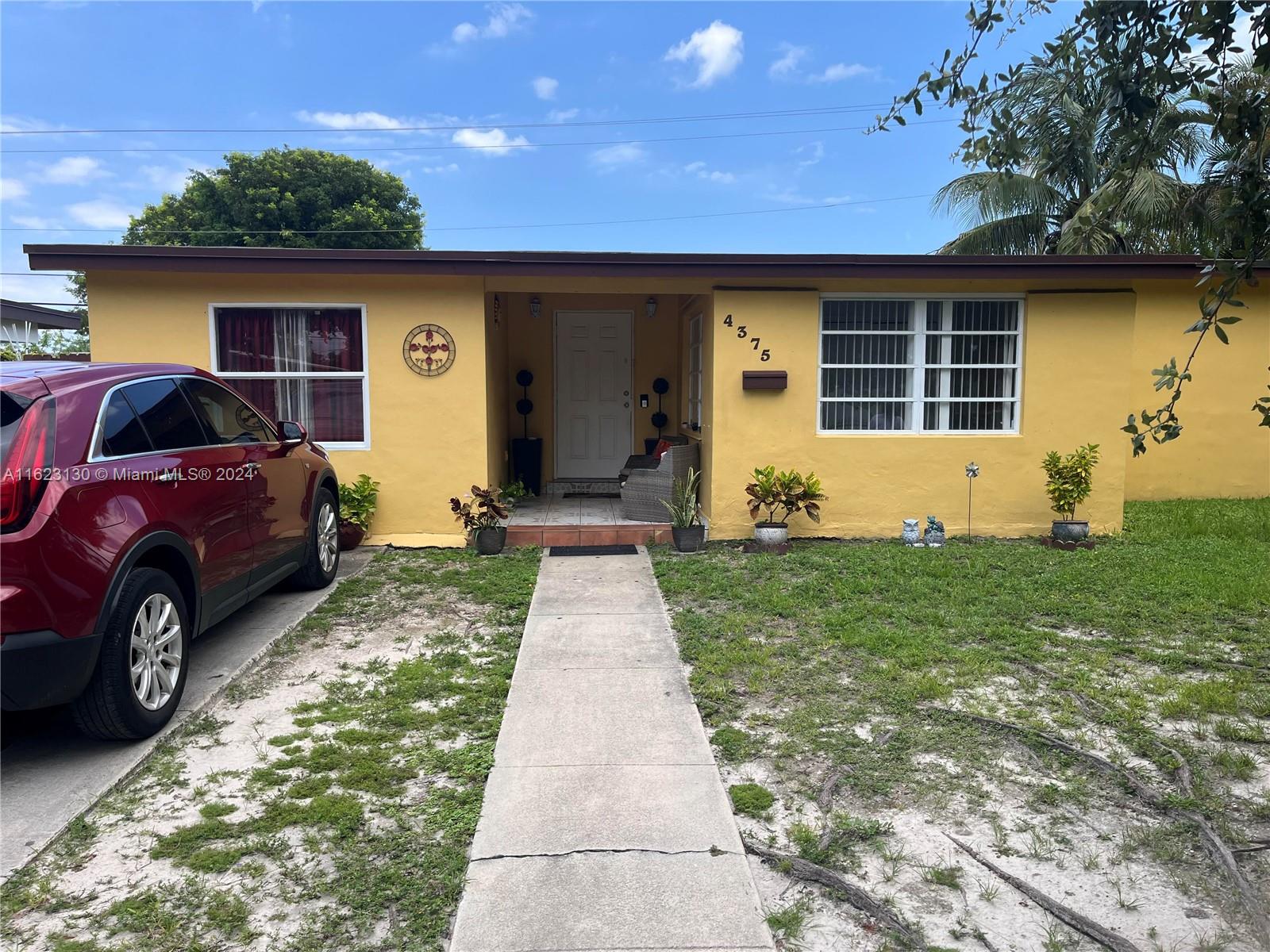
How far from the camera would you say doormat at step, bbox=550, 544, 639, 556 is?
24.9ft

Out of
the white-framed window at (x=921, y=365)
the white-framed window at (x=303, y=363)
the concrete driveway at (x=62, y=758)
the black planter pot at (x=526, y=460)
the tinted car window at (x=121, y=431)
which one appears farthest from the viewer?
the black planter pot at (x=526, y=460)

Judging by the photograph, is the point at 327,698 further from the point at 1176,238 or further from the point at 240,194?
the point at 240,194

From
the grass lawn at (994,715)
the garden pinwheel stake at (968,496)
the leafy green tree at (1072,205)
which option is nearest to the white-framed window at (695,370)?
the grass lawn at (994,715)

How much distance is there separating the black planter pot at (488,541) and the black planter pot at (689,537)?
1.64 metres

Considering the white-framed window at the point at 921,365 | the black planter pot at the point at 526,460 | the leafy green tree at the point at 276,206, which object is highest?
the leafy green tree at the point at 276,206

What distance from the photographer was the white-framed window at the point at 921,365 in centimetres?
793

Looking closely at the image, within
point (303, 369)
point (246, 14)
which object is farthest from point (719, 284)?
point (246, 14)

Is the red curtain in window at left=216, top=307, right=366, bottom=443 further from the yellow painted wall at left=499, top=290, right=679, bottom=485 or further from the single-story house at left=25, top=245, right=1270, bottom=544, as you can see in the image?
the yellow painted wall at left=499, top=290, right=679, bottom=485

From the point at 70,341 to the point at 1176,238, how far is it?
22414 mm

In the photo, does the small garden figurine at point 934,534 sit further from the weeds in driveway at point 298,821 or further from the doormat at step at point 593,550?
the weeds in driveway at point 298,821

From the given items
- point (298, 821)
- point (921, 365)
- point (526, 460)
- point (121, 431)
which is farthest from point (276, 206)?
point (298, 821)

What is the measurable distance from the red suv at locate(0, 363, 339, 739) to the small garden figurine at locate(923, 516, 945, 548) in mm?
5630

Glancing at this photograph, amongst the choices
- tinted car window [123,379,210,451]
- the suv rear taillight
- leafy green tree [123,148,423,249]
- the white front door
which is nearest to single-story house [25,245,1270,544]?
the white front door

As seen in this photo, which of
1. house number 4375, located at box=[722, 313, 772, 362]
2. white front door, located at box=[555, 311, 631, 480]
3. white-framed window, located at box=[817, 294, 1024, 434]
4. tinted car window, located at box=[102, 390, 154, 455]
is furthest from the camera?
white front door, located at box=[555, 311, 631, 480]
